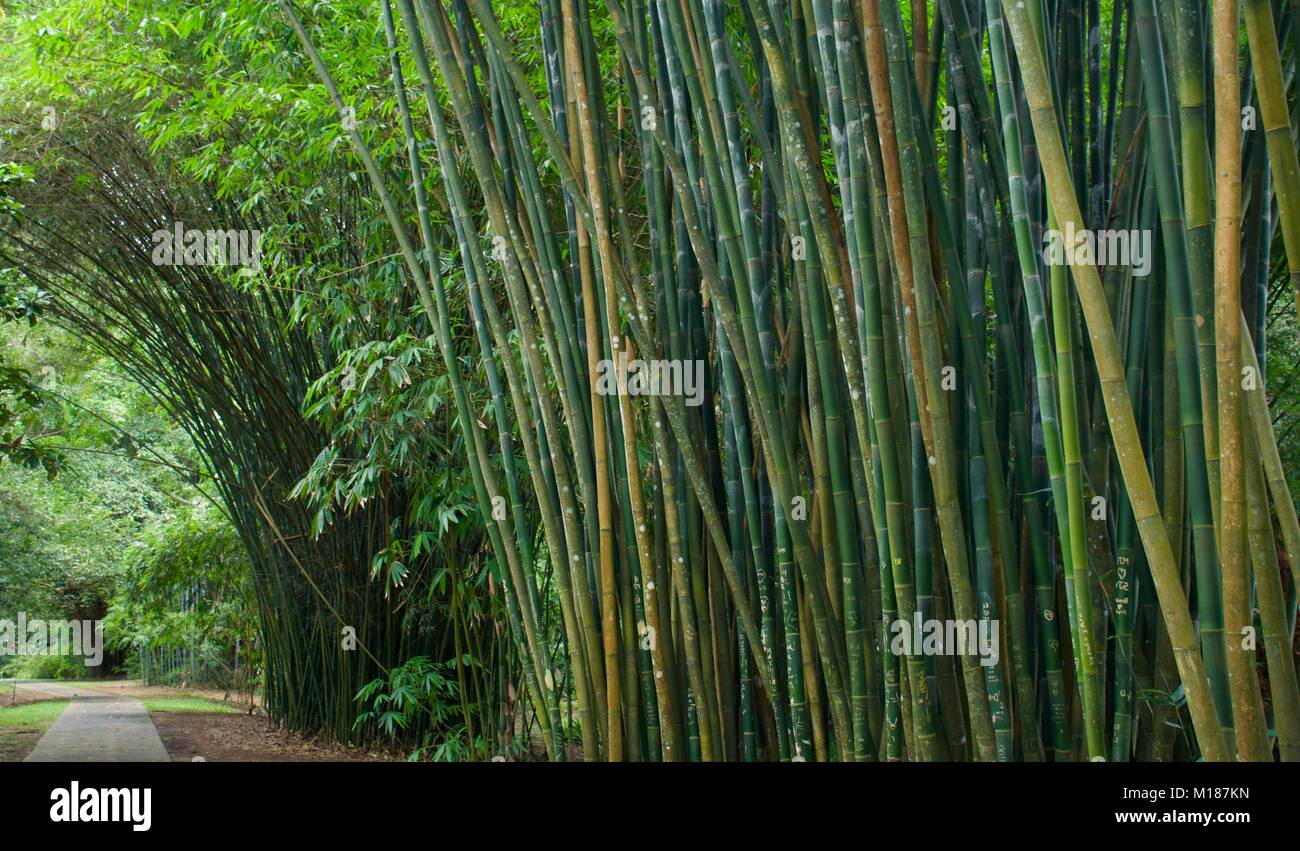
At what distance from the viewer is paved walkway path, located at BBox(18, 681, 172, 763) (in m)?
4.26

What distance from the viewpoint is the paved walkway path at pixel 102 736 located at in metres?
4.26

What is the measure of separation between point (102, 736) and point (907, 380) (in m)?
4.76

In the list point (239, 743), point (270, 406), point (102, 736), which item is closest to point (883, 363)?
point (270, 406)

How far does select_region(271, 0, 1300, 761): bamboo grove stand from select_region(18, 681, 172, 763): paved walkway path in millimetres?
2847

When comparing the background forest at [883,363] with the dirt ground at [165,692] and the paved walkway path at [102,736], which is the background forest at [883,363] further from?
the dirt ground at [165,692]

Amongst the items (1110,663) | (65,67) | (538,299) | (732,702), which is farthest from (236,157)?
(1110,663)

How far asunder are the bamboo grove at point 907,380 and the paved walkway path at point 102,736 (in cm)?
285

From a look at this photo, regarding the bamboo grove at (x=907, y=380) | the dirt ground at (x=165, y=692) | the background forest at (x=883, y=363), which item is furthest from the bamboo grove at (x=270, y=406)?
the dirt ground at (x=165, y=692)

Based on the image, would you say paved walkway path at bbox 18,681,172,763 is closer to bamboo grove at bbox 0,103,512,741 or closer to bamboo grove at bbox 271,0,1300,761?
bamboo grove at bbox 0,103,512,741

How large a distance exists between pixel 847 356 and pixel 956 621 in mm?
430

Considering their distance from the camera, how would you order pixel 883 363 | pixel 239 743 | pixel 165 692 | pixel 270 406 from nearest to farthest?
1. pixel 883 363
2. pixel 270 406
3. pixel 239 743
4. pixel 165 692

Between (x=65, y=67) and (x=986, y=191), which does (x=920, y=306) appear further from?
(x=65, y=67)

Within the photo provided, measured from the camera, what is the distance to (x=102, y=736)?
4.94m

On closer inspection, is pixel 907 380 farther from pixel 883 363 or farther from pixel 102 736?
pixel 102 736
